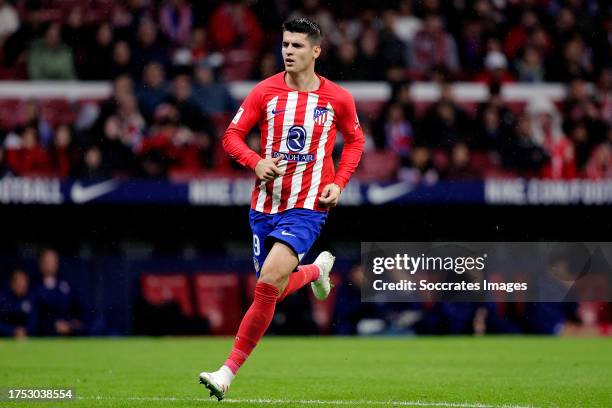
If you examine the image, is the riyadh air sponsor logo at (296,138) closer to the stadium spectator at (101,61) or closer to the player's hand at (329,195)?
the player's hand at (329,195)

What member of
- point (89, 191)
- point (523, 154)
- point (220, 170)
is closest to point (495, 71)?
point (523, 154)

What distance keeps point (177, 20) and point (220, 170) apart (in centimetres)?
365

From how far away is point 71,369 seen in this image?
10.2 metres

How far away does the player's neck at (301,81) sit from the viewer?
24.9 feet

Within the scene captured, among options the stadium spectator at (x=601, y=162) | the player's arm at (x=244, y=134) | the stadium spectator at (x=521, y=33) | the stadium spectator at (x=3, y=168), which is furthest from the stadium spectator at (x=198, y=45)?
the player's arm at (x=244, y=134)

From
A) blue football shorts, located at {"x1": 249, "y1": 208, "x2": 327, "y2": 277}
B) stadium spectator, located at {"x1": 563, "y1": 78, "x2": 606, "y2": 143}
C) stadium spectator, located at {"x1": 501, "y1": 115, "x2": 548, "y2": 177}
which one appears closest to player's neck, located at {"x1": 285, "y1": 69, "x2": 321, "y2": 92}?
blue football shorts, located at {"x1": 249, "y1": 208, "x2": 327, "y2": 277}

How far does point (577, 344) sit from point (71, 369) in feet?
21.2

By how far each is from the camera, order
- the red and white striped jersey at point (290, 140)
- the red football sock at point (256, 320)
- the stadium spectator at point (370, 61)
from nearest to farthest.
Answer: the red football sock at point (256, 320) < the red and white striped jersey at point (290, 140) < the stadium spectator at point (370, 61)

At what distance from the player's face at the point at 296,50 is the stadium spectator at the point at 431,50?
10.6 meters

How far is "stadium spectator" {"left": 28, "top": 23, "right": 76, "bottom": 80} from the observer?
17.0 meters

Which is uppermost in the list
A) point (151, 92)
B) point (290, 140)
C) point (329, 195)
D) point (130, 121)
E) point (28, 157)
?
point (290, 140)

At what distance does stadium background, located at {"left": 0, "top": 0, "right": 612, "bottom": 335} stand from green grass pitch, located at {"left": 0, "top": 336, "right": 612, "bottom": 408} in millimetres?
1007

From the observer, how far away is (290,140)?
7.49m

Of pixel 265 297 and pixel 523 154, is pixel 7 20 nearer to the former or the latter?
pixel 523 154
